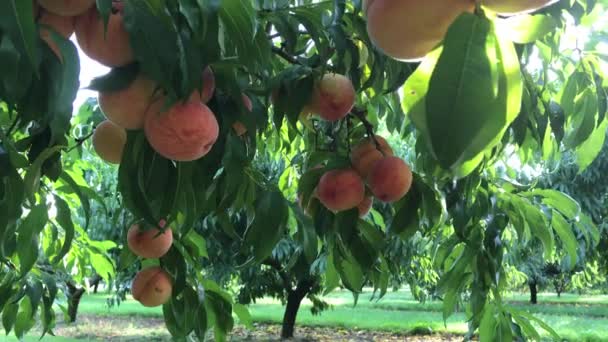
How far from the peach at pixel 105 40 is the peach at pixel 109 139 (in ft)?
0.93

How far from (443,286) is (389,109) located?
2.02ft

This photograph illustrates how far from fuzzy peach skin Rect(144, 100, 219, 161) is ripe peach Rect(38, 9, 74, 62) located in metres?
0.11

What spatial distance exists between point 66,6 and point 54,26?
0.04m

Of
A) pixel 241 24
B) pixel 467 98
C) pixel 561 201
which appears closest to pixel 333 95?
pixel 241 24

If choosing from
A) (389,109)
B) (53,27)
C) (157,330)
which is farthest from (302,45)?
(157,330)

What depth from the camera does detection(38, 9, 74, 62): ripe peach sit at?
0.59 m

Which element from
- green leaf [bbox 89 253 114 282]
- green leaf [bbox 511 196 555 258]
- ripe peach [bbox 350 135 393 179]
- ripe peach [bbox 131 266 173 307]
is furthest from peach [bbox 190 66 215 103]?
green leaf [bbox 89 253 114 282]

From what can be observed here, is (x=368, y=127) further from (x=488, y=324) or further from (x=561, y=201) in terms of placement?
(x=488, y=324)

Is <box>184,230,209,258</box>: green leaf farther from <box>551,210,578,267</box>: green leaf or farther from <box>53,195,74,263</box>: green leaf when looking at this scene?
<box>551,210,578,267</box>: green leaf

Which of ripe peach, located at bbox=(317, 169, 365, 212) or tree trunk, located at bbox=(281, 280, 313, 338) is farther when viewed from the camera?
tree trunk, located at bbox=(281, 280, 313, 338)

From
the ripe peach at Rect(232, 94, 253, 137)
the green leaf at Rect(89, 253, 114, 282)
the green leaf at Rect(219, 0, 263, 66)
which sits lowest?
the green leaf at Rect(89, 253, 114, 282)

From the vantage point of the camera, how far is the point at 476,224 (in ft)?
5.14

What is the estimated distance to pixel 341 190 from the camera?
42.9 inches

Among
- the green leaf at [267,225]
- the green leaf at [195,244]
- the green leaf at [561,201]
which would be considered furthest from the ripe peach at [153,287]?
the green leaf at [561,201]
